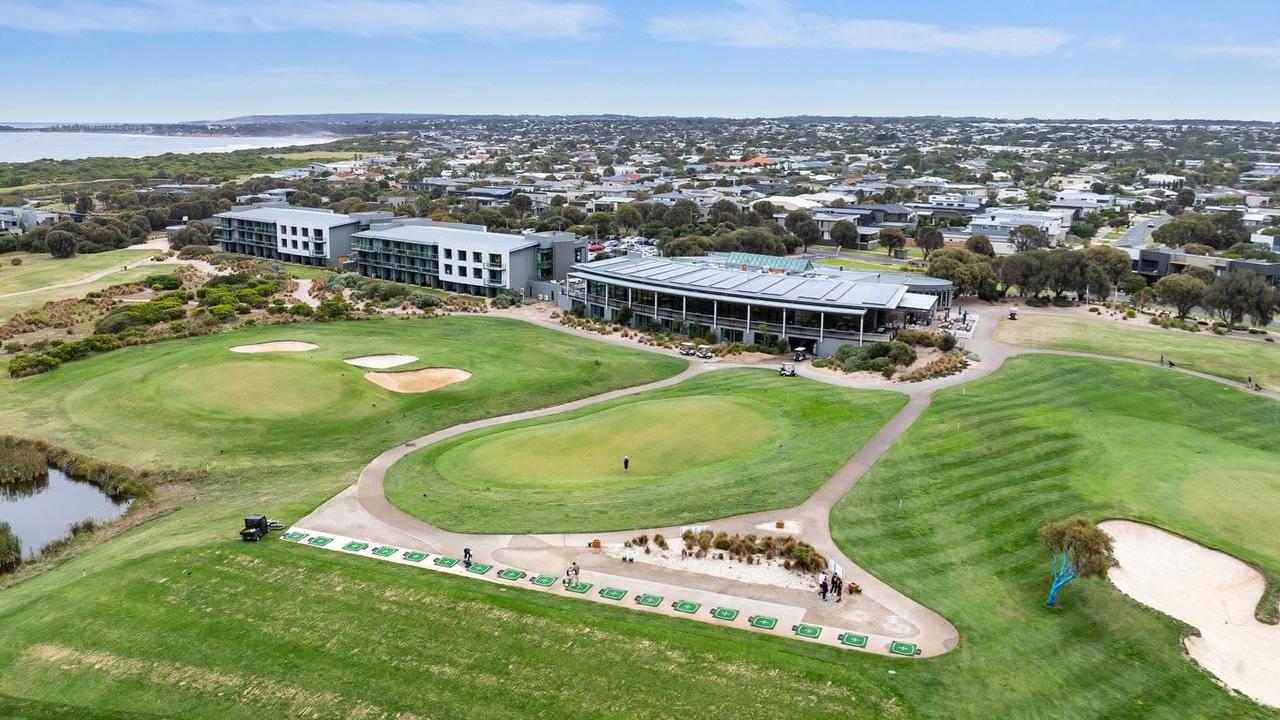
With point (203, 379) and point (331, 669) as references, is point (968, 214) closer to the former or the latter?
point (203, 379)

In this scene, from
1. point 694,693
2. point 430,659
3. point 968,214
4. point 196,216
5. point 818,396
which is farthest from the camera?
point 968,214

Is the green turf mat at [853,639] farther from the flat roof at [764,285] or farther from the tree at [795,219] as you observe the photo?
the tree at [795,219]

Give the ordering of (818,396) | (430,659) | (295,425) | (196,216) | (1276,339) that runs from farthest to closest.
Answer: (196,216) < (1276,339) < (818,396) < (295,425) < (430,659)

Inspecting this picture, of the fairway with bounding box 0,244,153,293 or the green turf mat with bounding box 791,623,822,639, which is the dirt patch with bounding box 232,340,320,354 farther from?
the green turf mat with bounding box 791,623,822,639

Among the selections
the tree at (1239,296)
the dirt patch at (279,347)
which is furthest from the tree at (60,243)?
the tree at (1239,296)

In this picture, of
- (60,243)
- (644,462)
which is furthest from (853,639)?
(60,243)

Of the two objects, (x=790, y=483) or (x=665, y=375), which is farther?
(x=665, y=375)

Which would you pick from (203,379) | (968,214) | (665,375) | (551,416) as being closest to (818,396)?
(665,375)

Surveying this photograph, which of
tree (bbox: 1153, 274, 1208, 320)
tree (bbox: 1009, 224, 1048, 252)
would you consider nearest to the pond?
tree (bbox: 1153, 274, 1208, 320)
